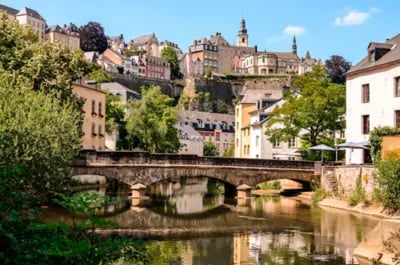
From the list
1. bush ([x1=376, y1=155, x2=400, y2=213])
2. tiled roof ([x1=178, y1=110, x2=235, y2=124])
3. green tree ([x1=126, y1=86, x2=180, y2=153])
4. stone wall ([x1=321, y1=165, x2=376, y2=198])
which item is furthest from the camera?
tiled roof ([x1=178, y1=110, x2=235, y2=124])

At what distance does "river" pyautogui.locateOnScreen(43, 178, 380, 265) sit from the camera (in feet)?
66.5

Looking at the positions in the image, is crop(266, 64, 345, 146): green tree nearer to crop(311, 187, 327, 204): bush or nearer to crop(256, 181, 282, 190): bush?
crop(256, 181, 282, 190): bush

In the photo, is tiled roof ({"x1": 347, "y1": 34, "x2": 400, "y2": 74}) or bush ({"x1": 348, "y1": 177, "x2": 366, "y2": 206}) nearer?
bush ({"x1": 348, "y1": 177, "x2": 366, "y2": 206})

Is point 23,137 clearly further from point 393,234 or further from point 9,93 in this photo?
point 393,234

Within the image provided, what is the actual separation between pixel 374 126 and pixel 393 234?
25235 mm

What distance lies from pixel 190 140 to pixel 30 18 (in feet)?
212

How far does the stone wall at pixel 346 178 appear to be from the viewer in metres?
35.8

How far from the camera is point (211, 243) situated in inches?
919

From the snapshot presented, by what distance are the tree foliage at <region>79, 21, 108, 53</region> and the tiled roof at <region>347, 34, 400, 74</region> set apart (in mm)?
105671

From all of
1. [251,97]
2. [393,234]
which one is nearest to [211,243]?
[393,234]

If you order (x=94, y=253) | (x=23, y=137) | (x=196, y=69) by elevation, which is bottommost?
(x=94, y=253)

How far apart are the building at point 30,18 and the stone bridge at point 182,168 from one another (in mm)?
101421

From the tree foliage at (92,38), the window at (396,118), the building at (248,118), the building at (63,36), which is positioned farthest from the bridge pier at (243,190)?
the tree foliage at (92,38)

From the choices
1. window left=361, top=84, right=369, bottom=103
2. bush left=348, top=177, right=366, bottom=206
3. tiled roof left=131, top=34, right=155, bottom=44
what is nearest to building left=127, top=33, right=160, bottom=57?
tiled roof left=131, top=34, right=155, bottom=44
